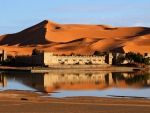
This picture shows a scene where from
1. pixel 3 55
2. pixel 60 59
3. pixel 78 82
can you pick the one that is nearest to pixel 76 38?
pixel 3 55

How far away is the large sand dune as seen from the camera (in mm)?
117044

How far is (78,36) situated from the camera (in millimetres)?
152750

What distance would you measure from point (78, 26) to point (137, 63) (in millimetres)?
96023

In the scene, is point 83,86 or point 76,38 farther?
point 76,38

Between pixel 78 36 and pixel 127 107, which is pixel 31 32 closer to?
pixel 78 36

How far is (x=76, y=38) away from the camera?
151m

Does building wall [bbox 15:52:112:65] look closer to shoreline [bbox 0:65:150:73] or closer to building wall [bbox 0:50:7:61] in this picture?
building wall [bbox 0:50:7:61]

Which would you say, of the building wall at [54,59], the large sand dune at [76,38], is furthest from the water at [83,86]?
the large sand dune at [76,38]

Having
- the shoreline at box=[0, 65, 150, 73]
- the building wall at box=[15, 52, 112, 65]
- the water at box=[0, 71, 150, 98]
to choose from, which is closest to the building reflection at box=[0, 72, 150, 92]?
the water at box=[0, 71, 150, 98]

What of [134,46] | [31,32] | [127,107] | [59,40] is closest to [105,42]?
[134,46]

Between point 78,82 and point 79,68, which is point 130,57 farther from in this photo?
point 78,82

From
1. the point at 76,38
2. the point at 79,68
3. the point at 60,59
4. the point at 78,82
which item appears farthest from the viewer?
the point at 76,38

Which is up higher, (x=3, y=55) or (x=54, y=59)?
A: (x=3, y=55)

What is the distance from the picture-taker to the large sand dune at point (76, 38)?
384 ft
